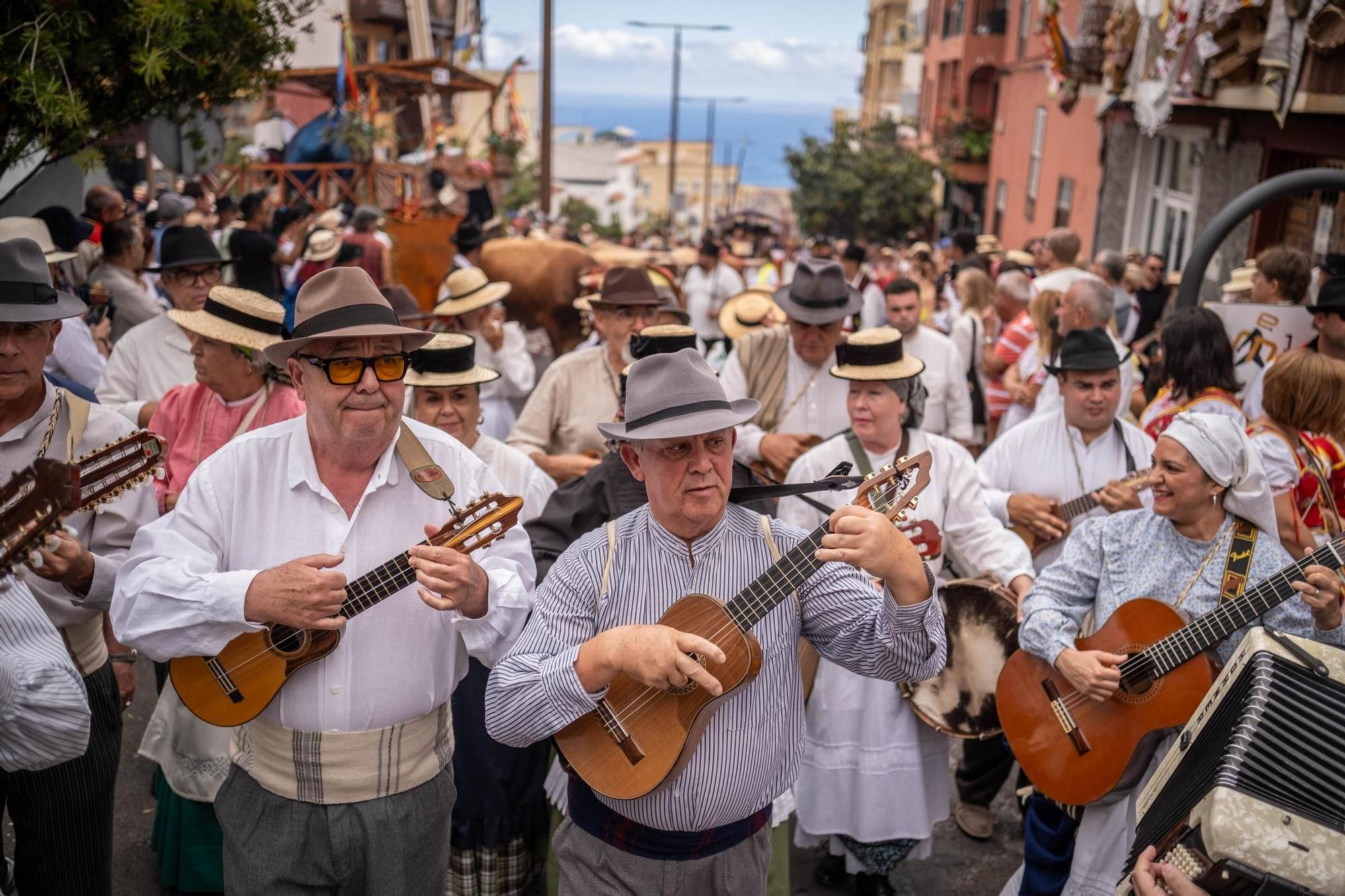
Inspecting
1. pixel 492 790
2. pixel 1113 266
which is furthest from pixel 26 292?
pixel 1113 266

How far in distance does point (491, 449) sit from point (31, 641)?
2.22m

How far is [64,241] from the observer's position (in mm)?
7555

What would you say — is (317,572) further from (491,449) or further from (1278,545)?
(1278,545)

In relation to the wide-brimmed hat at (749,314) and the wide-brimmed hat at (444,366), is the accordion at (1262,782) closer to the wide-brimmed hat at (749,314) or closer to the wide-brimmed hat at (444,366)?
the wide-brimmed hat at (444,366)

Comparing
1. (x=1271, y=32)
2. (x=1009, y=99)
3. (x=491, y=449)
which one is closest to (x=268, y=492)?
(x=491, y=449)

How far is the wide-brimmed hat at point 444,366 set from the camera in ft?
16.9

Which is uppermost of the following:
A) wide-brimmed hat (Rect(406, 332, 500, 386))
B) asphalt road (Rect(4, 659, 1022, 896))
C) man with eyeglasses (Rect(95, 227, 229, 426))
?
wide-brimmed hat (Rect(406, 332, 500, 386))

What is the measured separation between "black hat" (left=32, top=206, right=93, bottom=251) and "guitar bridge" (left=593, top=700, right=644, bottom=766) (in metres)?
5.88

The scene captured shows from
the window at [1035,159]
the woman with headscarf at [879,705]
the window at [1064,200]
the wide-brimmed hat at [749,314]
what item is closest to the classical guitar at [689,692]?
the woman with headscarf at [879,705]

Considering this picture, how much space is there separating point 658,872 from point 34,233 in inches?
196

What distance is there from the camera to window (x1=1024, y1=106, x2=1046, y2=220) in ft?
80.0

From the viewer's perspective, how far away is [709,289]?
13852 millimetres

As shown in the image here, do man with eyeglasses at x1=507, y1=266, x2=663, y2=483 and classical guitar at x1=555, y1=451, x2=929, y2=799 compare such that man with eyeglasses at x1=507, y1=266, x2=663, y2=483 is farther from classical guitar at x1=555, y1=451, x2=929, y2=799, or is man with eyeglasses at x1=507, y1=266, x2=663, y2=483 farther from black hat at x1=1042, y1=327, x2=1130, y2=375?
classical guitar at x1=555, y1=451, x2=929, y2=799

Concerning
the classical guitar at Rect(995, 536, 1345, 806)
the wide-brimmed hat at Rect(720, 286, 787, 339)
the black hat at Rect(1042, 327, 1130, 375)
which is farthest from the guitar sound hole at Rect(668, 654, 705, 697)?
the wide-brimmed hat at Rect(720, 286, 787, 339)
